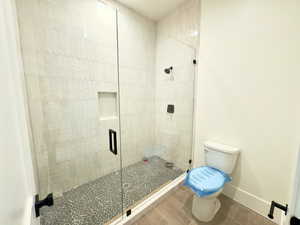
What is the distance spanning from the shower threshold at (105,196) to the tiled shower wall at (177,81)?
43 cm

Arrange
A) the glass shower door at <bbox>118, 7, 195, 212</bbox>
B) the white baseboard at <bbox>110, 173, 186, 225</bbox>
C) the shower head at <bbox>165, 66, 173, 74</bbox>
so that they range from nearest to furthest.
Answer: the white baseboard at <bbox>110, 173, 186, 225</bbox>
the glass shower door at <bbox>118, 7, 195, 212</bbox>
the shower head at <bbox>165, 66, 173, 74</bbox>

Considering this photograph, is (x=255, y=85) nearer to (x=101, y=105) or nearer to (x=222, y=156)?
(x=222, y=156)

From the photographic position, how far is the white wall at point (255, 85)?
1.15 meters

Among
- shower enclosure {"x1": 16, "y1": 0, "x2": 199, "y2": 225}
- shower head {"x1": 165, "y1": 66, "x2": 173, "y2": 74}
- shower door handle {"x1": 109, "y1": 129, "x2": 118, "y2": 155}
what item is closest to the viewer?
shower enclosure {"x1": 16, "y1": 0, "x2": 199, "y2": 225}

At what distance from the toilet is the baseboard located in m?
0.22

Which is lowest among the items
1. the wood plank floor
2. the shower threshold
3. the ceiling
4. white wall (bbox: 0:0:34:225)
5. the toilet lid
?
the wood plank floor

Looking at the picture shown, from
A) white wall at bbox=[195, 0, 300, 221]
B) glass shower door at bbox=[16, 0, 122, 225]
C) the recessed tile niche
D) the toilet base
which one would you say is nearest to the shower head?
white wall at bbox=[195, 0, 300, 221]

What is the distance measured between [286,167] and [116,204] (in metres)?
1.78

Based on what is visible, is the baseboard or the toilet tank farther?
the toilet tank

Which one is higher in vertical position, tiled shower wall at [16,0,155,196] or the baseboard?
tiled shower wall at [16,0,155,196]

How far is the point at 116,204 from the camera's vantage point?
1.49m

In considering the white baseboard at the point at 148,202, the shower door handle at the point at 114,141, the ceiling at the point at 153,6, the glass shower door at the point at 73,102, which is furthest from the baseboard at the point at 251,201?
the ceiling at the point at 153,6

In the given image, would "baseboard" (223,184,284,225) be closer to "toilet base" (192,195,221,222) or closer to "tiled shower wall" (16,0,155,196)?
"toilet base" (192,195,221,222)

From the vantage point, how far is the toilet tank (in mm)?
1417
